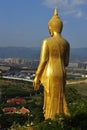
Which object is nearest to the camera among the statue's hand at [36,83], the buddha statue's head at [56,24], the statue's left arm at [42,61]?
the statue's left arm at [42,61]

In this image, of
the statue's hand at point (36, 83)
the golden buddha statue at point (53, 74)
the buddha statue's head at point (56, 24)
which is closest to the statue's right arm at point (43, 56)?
the golden buddha statue at point (53, 74)

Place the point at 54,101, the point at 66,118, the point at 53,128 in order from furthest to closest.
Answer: the point at 54,101 → the point at 66,118 → the point at 53,128

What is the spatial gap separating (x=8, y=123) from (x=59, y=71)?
10.2 metres

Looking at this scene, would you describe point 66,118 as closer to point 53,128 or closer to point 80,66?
point 53,128

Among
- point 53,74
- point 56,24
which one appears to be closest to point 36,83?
point 53,74

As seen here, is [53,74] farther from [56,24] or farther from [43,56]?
[56,24]

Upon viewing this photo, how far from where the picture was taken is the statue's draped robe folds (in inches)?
345

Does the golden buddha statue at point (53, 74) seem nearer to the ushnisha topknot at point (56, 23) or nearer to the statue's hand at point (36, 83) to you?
the statue's hand at point (36, 83)

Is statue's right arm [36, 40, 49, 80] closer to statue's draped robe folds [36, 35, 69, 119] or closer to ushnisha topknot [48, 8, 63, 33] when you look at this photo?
statue's draped robe folds [36, 35, 69, 119]

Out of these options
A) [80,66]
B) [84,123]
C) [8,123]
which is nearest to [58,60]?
[84,123]

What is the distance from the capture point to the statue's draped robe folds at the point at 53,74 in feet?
28.8

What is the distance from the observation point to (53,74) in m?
8.77

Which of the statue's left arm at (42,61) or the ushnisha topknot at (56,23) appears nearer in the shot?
the statue's left arm at (42,61)

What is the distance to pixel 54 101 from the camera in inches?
346
